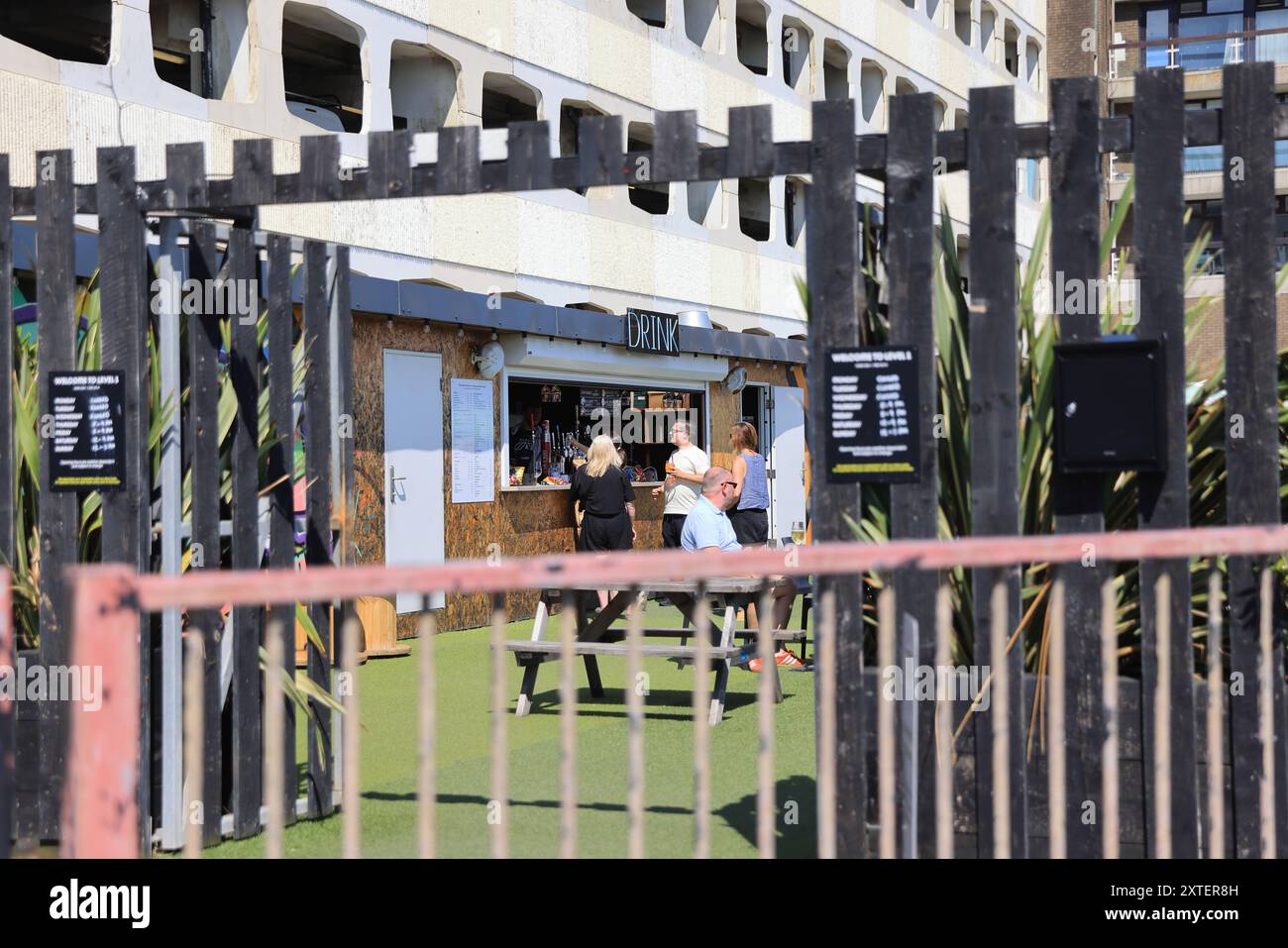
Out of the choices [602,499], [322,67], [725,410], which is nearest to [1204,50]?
[725,410]

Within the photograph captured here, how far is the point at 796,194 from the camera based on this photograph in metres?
26.0

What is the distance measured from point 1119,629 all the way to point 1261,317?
1.11m

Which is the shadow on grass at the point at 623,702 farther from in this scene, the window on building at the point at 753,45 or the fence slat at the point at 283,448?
the window on building at the point at 753,45

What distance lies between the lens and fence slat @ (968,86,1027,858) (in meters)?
4.67

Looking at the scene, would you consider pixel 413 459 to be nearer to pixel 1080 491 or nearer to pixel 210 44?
pixel 210 44

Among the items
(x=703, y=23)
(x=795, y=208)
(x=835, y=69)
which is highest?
(x=835, y=69)

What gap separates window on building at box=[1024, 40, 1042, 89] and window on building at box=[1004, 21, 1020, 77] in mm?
702

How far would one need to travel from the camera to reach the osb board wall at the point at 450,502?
13531mm

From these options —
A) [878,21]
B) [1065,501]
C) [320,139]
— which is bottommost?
[1065,501]

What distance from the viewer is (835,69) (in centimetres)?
2733

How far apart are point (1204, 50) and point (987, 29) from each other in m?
12.0

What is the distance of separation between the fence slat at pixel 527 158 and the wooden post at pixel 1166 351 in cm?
195
